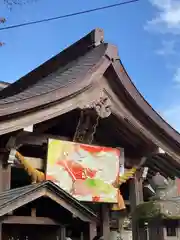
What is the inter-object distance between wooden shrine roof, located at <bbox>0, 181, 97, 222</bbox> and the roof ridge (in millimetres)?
3440

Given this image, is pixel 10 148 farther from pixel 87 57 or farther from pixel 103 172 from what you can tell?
pixel 87 57

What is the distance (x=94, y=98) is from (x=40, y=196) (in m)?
2.18

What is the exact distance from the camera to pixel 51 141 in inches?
286

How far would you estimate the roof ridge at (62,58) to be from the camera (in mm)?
A: 8469

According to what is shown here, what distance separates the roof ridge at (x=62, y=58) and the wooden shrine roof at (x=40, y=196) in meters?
3.44

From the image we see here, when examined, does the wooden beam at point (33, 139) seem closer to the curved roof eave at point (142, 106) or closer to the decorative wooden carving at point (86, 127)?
the decorative wooden carving at point (86, 127)

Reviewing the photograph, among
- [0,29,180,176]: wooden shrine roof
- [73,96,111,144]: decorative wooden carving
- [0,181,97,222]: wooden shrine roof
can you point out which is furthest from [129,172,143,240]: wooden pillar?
[0,181,97,222]: wooden shrine roof

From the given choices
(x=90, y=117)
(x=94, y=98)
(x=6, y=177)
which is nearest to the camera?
(x=6, y=177)

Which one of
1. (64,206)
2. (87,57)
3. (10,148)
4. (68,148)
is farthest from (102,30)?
(64,206)

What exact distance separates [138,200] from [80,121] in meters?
2.04

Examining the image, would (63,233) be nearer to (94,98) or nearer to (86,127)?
(86,127)

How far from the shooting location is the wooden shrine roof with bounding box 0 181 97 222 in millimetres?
5797

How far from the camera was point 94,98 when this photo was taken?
294 inches

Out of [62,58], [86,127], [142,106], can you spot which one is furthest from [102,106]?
[62,58]
